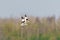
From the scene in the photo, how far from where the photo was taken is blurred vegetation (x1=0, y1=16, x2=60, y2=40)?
17.0ft

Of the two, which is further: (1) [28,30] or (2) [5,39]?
(1) [28,30]

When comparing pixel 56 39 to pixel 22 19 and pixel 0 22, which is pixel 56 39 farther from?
pixel 0 22

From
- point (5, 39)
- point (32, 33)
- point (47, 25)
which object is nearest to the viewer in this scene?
point (5, 39)

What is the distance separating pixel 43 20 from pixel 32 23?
413 millimetres

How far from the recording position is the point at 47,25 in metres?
5.67

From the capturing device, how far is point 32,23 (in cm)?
546

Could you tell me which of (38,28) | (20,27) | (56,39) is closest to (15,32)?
(20,27)

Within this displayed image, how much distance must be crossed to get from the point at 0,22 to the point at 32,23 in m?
0.79

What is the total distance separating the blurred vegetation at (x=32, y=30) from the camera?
17.0ft

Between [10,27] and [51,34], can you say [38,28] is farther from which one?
[10,27]

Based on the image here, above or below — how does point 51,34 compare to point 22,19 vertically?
below

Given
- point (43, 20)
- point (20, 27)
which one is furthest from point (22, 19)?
point (43, 20)

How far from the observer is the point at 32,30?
5.43m

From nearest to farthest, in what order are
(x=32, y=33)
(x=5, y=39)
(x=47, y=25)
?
1. (x=5, y=39)
2. (x=32, y=33)
3. (x=47, y=25)
